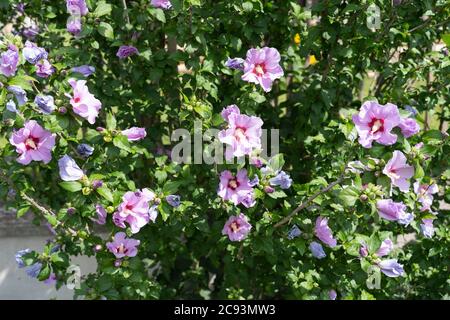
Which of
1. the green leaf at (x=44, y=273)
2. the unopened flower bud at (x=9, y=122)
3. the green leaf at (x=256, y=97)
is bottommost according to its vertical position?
the green leaf at (x=44, y=273)

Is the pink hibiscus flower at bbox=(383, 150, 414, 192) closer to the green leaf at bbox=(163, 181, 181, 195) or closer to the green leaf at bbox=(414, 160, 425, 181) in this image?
the green leaf at bbox=(414, 160, 425, 181)

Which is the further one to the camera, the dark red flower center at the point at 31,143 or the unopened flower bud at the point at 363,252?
the unopened flower bud at the point at 363,252

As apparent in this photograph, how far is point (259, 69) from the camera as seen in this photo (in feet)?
7.13

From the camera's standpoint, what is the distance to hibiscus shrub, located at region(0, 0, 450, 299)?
2.00m

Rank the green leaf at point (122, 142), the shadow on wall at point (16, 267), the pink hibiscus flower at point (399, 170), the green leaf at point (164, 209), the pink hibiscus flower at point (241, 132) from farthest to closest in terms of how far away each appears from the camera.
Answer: the shadow on wall at point (16, 267) → the green leaf at point (164, 209) → the green leaf at point (122, 142) → the pink hibiscus flower at point (241, 132) → the pink hibiscus flower at point (399, 170)

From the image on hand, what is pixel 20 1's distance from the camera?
2.51 meters

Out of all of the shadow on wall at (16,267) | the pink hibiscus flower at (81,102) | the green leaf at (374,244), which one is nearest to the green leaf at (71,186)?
the pink hibiscus flower at (81,102)

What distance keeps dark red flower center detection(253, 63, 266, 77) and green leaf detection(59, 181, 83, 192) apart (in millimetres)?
792

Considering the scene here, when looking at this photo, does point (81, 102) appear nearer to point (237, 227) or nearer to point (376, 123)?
point (237, 227)

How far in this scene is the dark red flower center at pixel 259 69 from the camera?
217cm

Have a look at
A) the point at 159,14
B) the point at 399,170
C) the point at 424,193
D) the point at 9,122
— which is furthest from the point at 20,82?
the point at 424,193

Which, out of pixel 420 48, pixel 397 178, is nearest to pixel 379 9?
pixel 420 48

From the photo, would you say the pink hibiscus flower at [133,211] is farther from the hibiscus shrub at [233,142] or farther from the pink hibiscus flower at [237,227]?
the pink hibiscus flower at [237,227]

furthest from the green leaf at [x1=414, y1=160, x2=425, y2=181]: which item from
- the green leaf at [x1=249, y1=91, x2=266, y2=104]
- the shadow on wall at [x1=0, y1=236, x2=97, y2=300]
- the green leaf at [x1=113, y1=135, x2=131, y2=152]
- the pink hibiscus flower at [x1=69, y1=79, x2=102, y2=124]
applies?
the shadow on wall at [x1=0, y1=236, x2=97, y2=300]
